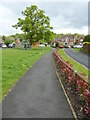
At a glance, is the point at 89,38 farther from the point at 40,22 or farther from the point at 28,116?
the point at 28,116

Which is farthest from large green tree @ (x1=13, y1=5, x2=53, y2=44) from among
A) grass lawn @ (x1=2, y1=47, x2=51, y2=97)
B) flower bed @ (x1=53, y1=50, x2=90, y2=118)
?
flower bed @ (x1=53, y1=50, x2=90, y2=118)

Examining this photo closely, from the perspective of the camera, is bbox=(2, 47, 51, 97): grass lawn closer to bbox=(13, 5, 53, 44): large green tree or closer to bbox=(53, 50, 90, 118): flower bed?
bbox=(53, 50, 90, 118): flower bed

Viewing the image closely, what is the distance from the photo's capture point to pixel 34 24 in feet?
155

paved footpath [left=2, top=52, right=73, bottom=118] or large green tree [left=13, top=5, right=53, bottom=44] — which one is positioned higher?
large green tree [left=13, top=5, right=53, bottom=44]

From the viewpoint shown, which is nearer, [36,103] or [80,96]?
[36,103]

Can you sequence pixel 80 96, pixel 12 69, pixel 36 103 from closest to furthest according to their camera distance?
pixel 36 103 → pixel 80 96 → pixel 12 69

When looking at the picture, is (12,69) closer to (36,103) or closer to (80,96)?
(36,103)

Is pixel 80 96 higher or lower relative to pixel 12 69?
lower

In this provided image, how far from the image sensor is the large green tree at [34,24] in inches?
1806

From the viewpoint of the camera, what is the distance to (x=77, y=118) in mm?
4152

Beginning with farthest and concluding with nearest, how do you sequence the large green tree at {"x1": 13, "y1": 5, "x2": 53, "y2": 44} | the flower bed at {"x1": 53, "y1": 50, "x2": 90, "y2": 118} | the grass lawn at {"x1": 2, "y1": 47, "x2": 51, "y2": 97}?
1. the large green tree at {"x1": 13, "y1": 5, "x2": 53, "y2": 44}
2. the grass lawn at {"x1": 2, "y1": 47, "x2": 51, "y2": 97}
3. the flower bed at {"x1": 53, "y1": 50, "x2": 90, "y2": 118}

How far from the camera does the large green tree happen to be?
151 feet

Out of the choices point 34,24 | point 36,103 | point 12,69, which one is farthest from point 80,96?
point 34,24

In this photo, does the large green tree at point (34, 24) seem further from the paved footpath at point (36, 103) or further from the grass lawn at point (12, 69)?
the paved footpath at point (36, 103)
